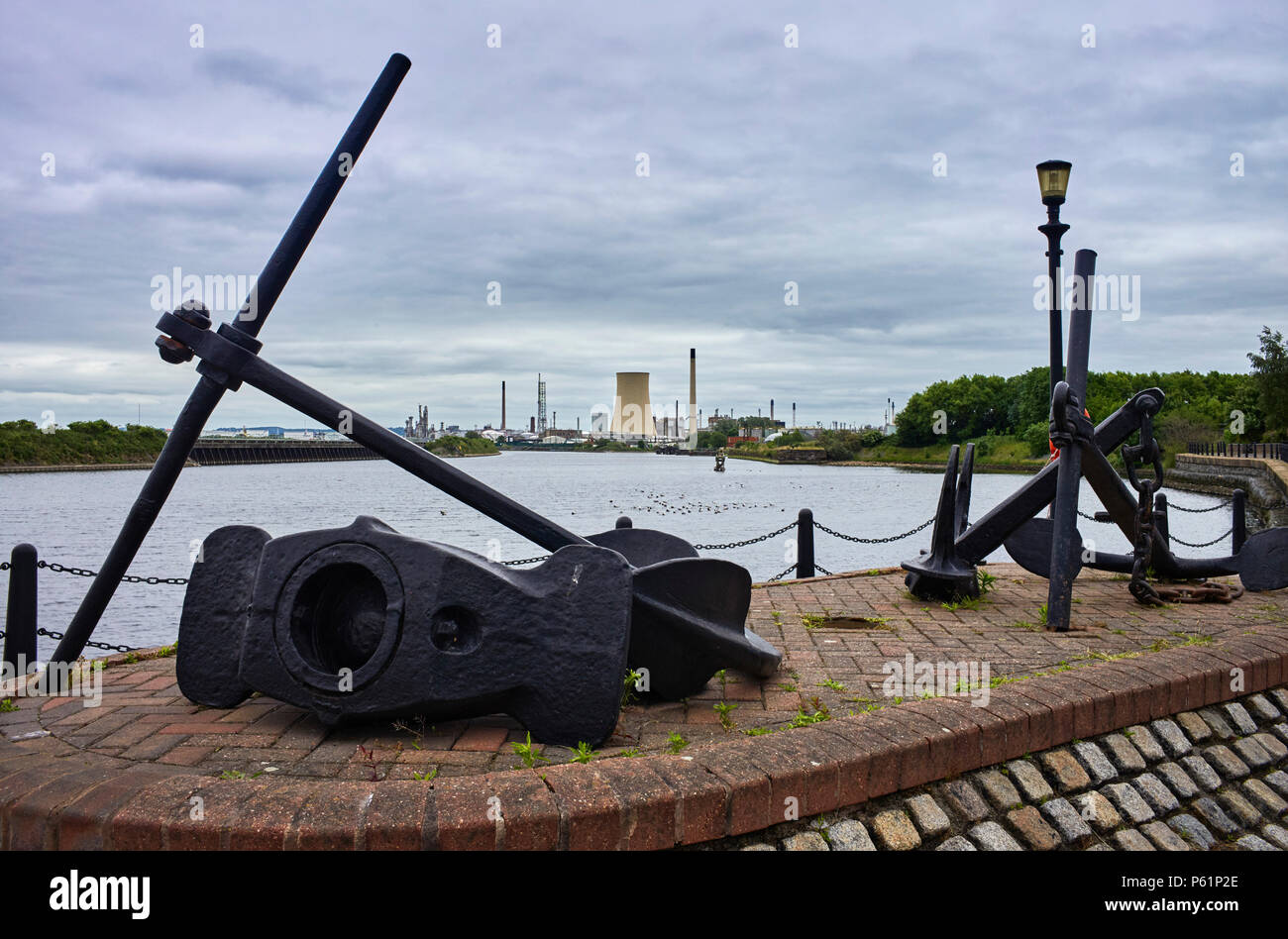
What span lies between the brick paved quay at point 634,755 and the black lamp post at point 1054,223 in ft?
13.9

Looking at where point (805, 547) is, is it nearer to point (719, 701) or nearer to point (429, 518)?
point (719, 701)

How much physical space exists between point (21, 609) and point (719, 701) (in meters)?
4.42

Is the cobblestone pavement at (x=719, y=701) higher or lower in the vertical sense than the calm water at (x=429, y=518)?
higher

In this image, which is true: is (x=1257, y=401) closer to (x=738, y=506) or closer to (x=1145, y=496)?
(x=738, y=506)

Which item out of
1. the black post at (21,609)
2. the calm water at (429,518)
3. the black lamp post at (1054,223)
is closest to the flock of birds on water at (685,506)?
the calm water at (429,518)

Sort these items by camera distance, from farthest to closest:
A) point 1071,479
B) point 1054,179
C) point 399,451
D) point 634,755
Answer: point 1054,179 → point 1071,479 → point 399,451 → point 634,755

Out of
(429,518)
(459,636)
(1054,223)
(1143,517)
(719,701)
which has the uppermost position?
(1054,223)

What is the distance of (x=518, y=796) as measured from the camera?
2746 mm

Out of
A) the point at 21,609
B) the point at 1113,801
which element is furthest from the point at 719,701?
the point at 21,609

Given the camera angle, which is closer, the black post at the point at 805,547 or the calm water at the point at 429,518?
the black post at the point at 805,547

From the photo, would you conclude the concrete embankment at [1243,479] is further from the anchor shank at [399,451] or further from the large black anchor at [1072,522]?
the anchor shank at [399,451]

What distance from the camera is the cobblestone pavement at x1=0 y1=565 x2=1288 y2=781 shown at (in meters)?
3.30

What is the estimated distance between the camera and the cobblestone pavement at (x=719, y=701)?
10.8 ft
